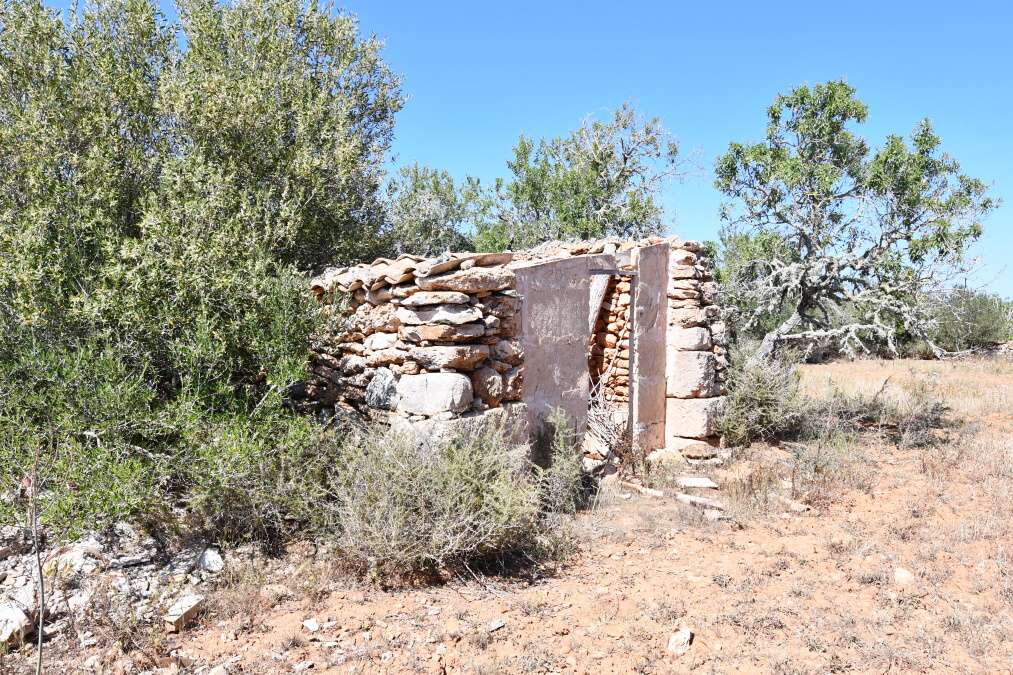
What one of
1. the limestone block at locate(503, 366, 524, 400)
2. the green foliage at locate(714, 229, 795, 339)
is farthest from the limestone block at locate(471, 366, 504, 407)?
the green foliage at locate(714, 229, 795, 339)

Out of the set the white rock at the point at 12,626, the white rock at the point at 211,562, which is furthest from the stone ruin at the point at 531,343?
the white rock at the point at 12,626

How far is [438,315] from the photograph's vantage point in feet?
16.7

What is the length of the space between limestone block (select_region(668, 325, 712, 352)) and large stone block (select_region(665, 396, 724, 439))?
2.04ft

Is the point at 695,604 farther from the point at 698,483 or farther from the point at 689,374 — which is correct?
the point at 689,374

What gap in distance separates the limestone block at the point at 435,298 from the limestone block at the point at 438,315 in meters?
0.05

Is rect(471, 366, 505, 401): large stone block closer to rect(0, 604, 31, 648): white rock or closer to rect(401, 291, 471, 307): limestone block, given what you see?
rect(401, 291, 471, 307): limestone block

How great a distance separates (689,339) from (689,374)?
0.42 meters

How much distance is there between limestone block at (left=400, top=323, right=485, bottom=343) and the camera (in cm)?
505

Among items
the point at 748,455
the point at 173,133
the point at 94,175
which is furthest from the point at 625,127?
the point at 94,175

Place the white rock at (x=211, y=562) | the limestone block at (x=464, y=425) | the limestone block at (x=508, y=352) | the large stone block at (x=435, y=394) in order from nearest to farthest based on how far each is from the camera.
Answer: the white rock at (x=211, y=562) → the limestone block at (x=464, y=425) → the large stone block at (x=435, y=394) → the limestone block at (x=508, y=352)

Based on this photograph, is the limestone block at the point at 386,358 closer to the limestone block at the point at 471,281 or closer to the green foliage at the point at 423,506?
the limestone block at the point at 471,281

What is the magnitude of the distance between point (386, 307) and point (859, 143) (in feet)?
40.5

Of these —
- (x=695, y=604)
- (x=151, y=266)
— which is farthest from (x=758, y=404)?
(x=151, y=266)

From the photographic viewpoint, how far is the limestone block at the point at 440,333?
16.6 feet
